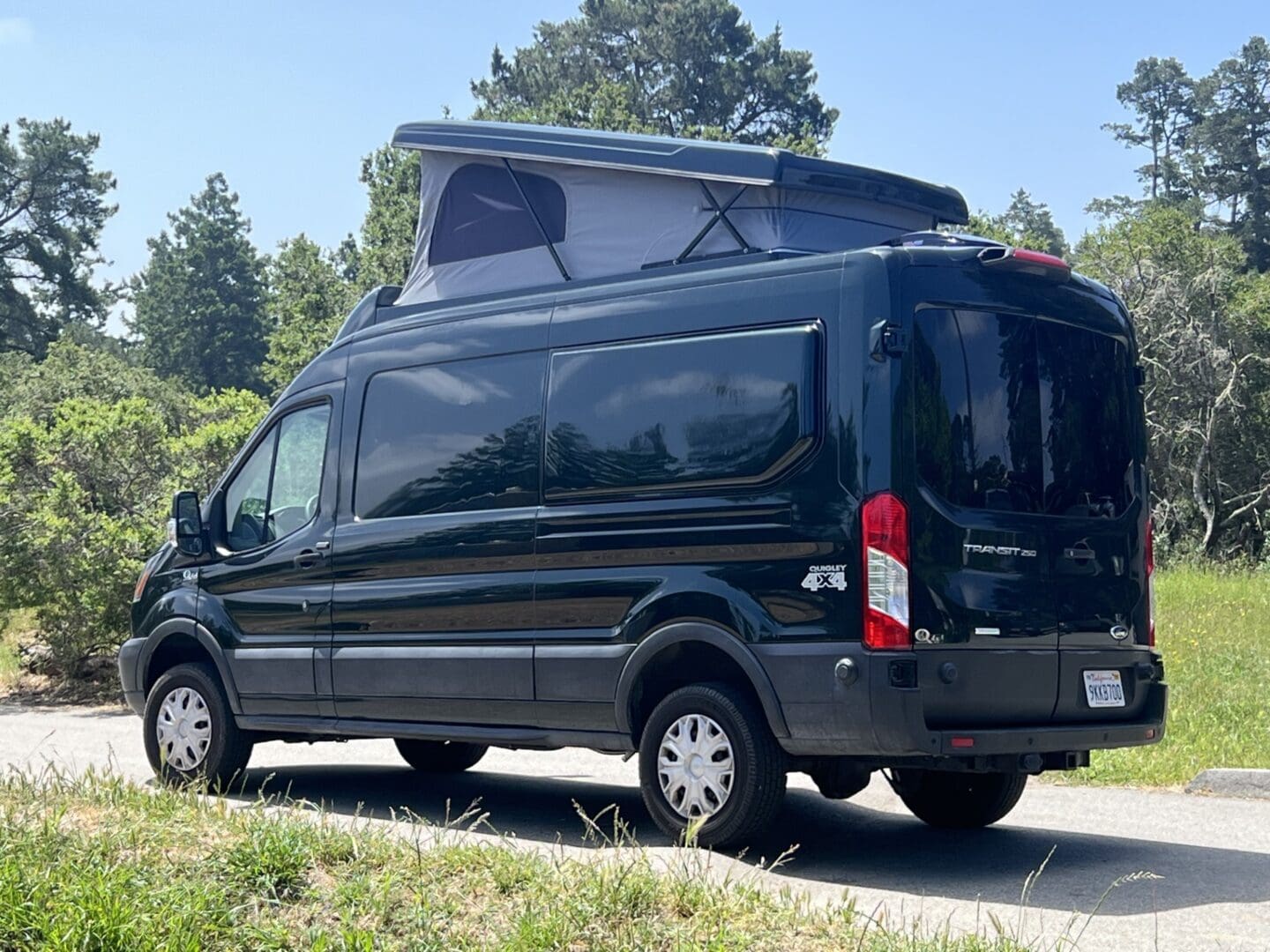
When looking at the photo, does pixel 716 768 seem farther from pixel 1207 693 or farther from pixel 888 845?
pixel 1207 693

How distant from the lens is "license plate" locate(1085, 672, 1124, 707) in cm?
745

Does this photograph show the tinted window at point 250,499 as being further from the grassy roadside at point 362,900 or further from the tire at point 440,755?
the grassy roadside at point 362,900

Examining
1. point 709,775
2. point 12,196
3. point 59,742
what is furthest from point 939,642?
point 12,196

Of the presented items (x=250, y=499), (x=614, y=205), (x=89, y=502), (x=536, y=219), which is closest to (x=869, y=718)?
(x=614, y=205)

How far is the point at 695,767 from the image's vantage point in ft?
24.2

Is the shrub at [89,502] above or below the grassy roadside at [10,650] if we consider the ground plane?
above

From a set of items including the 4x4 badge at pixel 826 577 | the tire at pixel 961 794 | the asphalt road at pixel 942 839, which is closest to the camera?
the asphalt road at pixel 942 839

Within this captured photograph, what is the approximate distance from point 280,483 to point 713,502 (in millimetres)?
3544

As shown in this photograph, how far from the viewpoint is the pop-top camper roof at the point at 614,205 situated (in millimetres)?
8117

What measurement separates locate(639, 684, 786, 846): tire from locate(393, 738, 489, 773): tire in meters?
3.70

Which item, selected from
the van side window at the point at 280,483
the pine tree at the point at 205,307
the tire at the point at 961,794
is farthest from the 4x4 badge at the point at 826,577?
the pine tree at the point at 205,307

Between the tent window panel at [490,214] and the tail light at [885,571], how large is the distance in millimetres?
2970

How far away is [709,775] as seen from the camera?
7.30m

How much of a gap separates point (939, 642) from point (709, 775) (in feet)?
3.91
